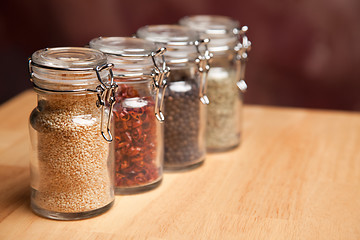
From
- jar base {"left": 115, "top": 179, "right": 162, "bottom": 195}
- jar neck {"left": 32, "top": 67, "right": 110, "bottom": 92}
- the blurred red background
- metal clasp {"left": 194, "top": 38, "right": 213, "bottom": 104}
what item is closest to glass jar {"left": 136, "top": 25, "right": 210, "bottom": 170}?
metal clasp {"left": 194, "top": 38, "right": 213, "bottom": 104}

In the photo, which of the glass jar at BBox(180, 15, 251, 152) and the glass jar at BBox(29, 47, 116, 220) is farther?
the glass jar at BBox(180, 15, 251, 152)

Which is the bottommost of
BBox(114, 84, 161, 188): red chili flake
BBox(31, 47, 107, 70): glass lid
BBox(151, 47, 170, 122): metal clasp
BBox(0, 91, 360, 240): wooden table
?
BBox(0, 91, 360, 240): wooden table

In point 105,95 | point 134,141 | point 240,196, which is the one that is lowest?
point 240,196

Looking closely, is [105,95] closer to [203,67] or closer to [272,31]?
[203,67]

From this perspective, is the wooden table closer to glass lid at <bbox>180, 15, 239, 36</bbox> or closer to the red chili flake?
the red chili flake

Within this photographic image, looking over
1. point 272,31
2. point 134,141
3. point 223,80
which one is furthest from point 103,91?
point 272,31

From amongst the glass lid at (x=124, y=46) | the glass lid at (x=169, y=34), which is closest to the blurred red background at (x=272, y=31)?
the glass lid at (x=169, y=34)

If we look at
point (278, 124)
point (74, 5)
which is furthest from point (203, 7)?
point (278, 124)

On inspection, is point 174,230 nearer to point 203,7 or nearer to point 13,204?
point 13,204
